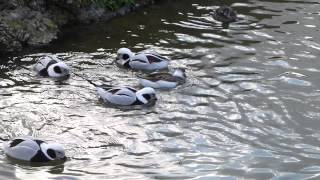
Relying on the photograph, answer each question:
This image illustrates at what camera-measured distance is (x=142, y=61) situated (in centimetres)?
1313

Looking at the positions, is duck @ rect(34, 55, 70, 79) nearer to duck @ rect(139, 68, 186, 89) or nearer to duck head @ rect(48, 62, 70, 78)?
duck head @ rect(48, 62, 70, 78)

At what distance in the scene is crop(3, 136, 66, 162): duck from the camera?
920 cm

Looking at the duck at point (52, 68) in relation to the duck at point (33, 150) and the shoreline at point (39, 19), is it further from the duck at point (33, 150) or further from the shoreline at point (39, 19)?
the duck at point (33, 150)

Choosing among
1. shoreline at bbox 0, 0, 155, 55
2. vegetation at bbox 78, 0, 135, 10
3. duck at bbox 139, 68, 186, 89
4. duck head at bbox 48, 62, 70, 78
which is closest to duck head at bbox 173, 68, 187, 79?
duck at bbox 139, 68, 186, 89

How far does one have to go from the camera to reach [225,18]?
1575 centimetres

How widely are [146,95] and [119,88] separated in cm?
50

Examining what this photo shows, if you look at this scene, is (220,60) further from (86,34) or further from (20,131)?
(20,131)

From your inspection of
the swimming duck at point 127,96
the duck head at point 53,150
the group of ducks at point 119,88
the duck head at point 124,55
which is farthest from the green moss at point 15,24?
the duck head at point 53,150

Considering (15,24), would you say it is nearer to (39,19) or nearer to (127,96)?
(39,19)

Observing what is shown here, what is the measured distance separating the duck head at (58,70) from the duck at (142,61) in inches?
49.6

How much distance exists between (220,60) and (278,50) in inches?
56.2

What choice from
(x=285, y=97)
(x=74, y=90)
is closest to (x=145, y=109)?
(x=74, y=90)

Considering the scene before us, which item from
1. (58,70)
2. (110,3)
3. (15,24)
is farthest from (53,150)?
(110,3)

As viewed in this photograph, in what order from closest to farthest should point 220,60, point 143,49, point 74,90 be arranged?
1. point 74,90
2. point 220,60
3. point 143,49
